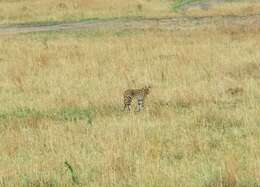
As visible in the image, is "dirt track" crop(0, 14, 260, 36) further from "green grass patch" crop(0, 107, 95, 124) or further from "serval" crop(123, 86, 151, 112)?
"serval" crop(123, 86, 151, 112)

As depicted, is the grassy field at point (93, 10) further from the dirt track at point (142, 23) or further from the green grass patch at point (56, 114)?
the green grass patch at point (56, 114)

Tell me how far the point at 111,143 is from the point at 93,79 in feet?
27.9

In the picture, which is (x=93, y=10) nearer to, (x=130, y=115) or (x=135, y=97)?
(x=135, y=97)

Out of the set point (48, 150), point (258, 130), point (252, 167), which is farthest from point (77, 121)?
point (252, 167)

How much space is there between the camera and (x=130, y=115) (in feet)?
46.9

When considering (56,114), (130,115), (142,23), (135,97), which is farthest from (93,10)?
(130,115)

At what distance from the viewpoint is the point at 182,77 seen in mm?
19672

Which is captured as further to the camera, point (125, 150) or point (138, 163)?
point (125, 150)

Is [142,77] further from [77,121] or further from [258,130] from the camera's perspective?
[258,130]

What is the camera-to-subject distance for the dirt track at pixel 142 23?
38.4 metres

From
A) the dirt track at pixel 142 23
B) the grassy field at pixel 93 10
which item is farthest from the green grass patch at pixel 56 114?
the grassy field at pixel 93 10

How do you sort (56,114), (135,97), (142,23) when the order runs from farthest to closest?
(142,23)
(56,114)
(135,97)

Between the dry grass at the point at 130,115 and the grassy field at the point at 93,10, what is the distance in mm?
17186

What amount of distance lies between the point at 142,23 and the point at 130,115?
26.5 metres
